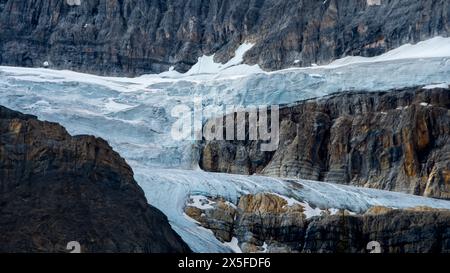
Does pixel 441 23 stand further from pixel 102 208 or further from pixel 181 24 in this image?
pixel 102 208

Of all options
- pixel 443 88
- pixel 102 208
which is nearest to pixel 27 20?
pixel 443 88

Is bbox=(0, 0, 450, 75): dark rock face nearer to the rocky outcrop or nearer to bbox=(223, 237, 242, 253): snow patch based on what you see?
the rocky outcrop

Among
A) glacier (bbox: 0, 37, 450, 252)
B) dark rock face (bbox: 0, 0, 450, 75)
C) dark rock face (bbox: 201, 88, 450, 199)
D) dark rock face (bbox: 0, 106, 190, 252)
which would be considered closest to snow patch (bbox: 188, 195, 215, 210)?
glacier (bbox: 0, 37, 450, 252)

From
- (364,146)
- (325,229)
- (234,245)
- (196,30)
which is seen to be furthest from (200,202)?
(196,30)

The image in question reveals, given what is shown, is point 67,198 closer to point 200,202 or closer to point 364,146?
point 200,202

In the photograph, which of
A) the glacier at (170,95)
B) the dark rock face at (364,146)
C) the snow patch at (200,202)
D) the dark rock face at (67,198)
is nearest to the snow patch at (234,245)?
the snow patch at (200,202)

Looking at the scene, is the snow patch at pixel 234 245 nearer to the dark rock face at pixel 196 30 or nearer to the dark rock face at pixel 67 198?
the dark rock face at pixel 67 198
